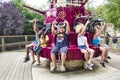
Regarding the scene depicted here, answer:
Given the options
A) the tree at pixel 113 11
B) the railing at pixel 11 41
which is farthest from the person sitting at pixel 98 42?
the railing at pixel 11 41

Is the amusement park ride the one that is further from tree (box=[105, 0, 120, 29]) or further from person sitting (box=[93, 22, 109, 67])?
tree (box=[105, 0, 120, 29])

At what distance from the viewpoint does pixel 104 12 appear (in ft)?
56.1

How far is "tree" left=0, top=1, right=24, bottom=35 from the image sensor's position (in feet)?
71.4

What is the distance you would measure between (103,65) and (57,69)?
1444 mm

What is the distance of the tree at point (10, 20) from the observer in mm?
21766

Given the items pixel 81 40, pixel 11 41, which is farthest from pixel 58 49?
pixel 11 41

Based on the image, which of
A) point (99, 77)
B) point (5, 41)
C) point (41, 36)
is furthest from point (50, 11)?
point (5, 41)

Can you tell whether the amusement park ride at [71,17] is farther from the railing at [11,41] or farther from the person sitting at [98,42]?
the railing at [11,41]

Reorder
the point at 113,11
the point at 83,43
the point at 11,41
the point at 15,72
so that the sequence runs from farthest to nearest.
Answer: the point at 11,41 < the point at 113,11 < the point at 15,72 < the point at 83,43

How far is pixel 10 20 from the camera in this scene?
22047mm

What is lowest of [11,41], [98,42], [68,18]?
[11,41]

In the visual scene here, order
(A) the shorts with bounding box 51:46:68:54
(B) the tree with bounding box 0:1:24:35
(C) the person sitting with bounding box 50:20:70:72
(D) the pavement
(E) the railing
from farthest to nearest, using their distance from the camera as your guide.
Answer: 1. (B) the tree with bounding box 0:1:24:35
2. (E) the railing
3. (C) the person sitting with bounding box 50:20:70:72
4. (A) the shorts with bounding box 51:46:68:54
5. (D) the pavement

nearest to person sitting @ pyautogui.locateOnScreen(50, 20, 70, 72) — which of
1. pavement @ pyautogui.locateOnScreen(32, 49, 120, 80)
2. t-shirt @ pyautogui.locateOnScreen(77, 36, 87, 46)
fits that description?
pavement @ pyautogui.locateOnScreen(32, 49, 120, 80)

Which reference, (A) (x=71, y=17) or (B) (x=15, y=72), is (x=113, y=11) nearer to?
(A) (x=71, y=17)
